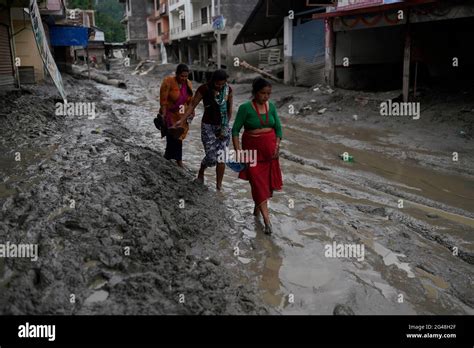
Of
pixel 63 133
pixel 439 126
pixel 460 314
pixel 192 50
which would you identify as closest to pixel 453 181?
pixel 439 126

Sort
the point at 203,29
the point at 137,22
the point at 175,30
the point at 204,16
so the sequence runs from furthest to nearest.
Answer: the point at 137,22 < the point at 175,30 < the point at 204,16 < the point at 203,29

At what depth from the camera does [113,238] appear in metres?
3.81

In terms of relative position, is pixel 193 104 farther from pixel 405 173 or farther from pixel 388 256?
pixel 405 173

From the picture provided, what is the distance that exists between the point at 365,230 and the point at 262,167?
146cm

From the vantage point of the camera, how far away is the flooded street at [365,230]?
3.63 metres

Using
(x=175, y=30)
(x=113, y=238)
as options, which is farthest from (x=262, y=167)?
(x=175, y=30)

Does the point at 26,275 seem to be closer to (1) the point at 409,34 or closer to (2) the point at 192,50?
(1) the point at 409,34

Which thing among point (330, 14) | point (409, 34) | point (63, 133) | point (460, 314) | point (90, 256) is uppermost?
point (330, 14)

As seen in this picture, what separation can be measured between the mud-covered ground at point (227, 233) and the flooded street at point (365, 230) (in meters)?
0.02

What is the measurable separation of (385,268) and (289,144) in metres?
6.62

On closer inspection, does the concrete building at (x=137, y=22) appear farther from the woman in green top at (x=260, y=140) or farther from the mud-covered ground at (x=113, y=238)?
the woman in green top at (x=260, y=140)

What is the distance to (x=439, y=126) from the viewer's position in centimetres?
1037

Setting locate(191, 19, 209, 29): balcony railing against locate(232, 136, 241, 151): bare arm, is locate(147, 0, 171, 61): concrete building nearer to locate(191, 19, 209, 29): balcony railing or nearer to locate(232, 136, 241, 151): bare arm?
locate(191, 19, 209, 29): balcony railing

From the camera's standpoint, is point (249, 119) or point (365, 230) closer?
point (249, 119)
